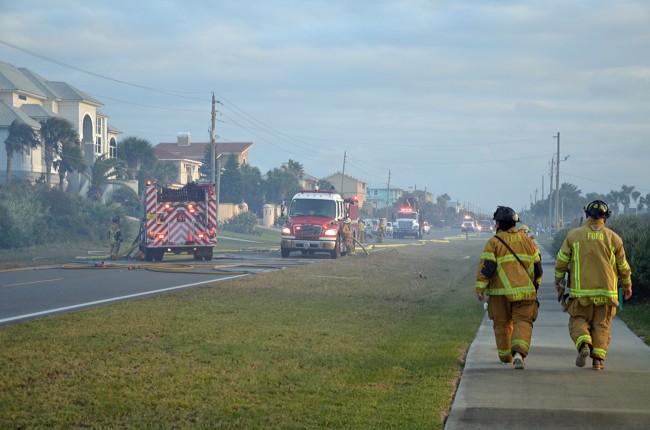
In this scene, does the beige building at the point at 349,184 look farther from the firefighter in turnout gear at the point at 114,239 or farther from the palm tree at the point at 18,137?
the firefighter in turnout gear at the point at 114,239

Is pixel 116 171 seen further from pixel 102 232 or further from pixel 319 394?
pixel 319 394

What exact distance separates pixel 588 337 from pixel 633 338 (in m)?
3.22

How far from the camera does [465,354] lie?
10391 mm

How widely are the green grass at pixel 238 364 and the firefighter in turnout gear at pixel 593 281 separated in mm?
1420

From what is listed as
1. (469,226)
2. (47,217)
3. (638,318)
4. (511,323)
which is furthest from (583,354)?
(469,226)

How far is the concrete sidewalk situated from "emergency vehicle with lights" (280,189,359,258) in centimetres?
2277

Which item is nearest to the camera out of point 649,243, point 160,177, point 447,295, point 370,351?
Answer: point 370,351

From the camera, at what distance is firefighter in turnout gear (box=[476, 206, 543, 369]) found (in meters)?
9.27

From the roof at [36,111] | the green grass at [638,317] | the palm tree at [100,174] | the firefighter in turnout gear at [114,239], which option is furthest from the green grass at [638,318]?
the roof at [36,111]

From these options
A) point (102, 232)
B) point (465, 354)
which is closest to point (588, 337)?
point (465, 354)

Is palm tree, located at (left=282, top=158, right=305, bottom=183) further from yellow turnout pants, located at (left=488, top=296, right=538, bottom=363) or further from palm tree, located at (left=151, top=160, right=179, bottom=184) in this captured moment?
yellow turnout pants, located at (left=488, top=296, right=538, bottom=363)

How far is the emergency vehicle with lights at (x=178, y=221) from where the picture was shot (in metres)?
29.7

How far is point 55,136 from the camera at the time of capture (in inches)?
2146

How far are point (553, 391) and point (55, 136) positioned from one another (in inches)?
1993
